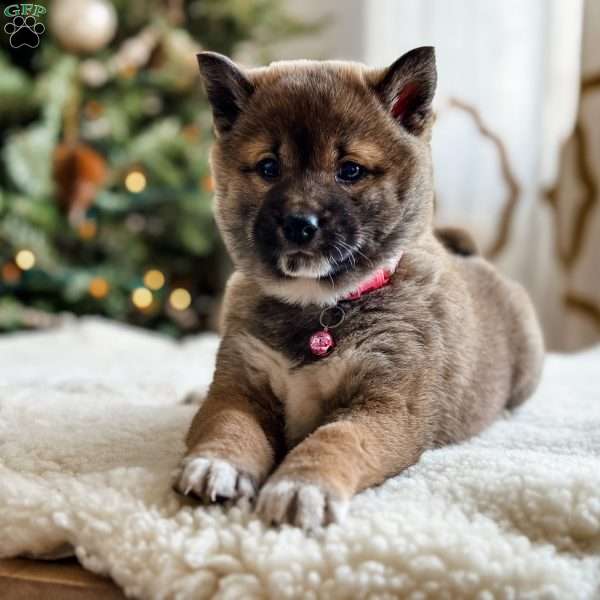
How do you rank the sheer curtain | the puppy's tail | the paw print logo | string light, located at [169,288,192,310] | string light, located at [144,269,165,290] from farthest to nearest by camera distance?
string light, located at [169,288,192,310]
string light, located at [144,269,165,290]
the sheer curtain
the paw print logo
the puppy's tail

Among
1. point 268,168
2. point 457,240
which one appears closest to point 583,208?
point 457,240

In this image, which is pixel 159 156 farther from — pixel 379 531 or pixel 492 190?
pixel 379 531

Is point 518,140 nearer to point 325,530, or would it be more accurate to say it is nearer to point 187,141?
point 187,141

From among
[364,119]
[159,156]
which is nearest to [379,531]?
→ [364,119]

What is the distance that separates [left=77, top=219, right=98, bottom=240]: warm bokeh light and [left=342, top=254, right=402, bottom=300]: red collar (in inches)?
81.6

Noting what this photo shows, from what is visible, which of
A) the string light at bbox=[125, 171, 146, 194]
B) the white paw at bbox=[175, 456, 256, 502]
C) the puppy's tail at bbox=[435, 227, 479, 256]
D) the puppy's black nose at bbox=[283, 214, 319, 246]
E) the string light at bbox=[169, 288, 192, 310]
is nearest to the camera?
the white paw at bbox=[175, 456, 256, 502]

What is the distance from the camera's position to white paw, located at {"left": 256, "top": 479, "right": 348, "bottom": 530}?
3.32 feet

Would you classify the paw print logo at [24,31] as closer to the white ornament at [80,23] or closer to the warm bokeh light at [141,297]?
the white ornament at [80,23]

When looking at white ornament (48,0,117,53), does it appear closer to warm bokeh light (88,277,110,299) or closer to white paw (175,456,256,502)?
warm bokeh light (88,277,110,299)

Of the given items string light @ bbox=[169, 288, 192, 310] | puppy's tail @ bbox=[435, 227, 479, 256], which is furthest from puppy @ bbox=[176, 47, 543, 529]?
string light @ bbox=[169, 288, 192, 310]

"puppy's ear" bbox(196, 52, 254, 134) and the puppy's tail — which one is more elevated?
"puppy's ear" bbox(196, 52, 254, 134)

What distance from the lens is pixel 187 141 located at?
329 cm

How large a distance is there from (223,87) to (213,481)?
2.22ft

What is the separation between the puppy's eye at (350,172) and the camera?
4.09 ft
